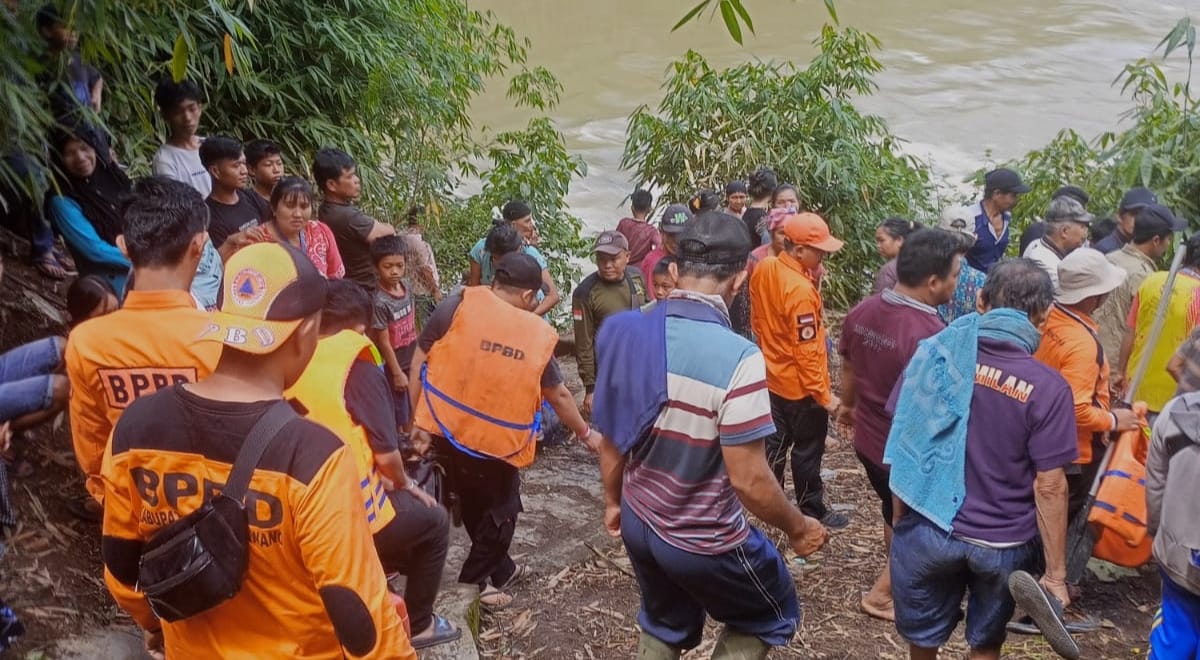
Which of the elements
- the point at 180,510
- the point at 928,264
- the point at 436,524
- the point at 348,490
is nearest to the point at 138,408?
the point at 180,510

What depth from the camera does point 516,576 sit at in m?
5.00

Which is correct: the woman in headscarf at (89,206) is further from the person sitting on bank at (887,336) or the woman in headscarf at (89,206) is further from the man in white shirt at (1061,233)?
the man in white shirt at (1061,233)

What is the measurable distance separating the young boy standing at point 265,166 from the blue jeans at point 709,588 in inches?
126

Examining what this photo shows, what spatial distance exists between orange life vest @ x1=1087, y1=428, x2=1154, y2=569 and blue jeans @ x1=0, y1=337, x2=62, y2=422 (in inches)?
150

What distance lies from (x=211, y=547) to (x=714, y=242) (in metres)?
1.64

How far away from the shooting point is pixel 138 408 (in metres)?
2.21

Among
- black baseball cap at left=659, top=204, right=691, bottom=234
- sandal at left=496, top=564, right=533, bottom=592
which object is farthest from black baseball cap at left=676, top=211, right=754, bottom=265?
black baseball cap at left=659, top=204, right=691, bottom=234

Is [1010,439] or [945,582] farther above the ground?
[1010,439]

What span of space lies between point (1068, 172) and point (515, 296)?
23.1 ft

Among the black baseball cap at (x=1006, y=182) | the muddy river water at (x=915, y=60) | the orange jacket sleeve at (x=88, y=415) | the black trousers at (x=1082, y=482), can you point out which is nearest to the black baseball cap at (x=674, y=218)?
the black baseball cap at (x=1006, y=182)

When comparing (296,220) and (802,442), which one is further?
(802,442)

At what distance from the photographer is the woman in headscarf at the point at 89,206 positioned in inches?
190

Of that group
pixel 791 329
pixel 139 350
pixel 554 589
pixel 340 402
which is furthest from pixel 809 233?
pixel 139 350

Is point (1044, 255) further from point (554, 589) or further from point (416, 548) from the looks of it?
point (416, 548)
